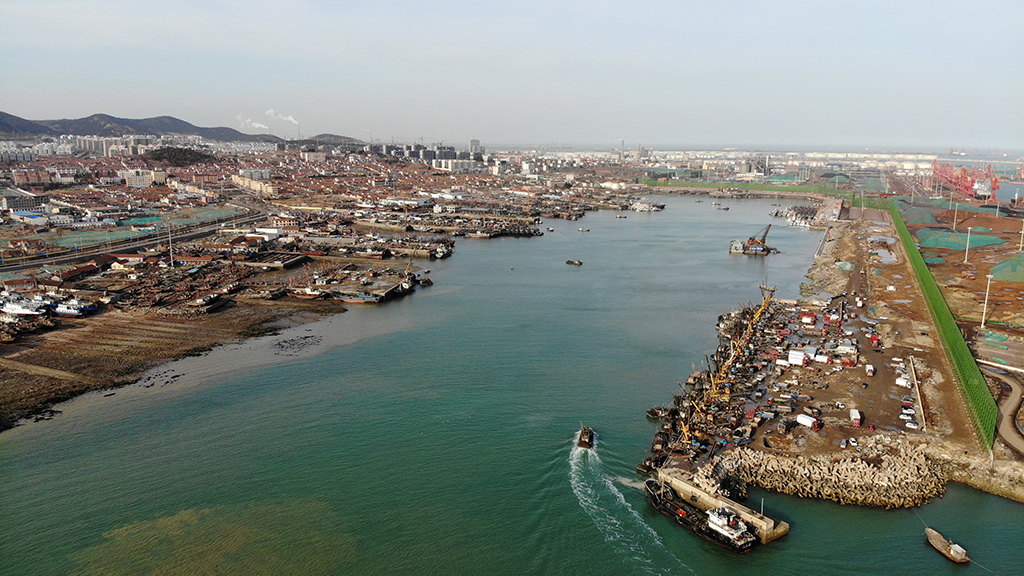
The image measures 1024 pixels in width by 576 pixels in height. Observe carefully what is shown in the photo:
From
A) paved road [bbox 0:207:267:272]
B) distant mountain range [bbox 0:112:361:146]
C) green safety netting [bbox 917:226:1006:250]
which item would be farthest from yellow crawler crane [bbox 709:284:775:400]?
distant mountain range [bbox 0:112:361:146]

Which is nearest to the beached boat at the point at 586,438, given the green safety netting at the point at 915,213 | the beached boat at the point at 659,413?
the beached boat at the point at 659,413

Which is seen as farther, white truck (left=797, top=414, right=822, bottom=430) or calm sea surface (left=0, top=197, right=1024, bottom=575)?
white truck (left=797, top=414, right=822, bottom=430)

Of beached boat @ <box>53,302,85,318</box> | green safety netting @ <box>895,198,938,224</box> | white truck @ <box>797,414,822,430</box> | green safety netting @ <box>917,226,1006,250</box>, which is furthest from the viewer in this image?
green safety netting @ <box>895,198,938,224</box>

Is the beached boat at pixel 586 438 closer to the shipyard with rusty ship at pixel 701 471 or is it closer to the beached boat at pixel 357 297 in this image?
the shipyard with rusty ship at pixel 701 471

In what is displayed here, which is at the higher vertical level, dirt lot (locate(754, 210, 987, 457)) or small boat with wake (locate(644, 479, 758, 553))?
dirt lot (locate(754, 210, 987, 457))

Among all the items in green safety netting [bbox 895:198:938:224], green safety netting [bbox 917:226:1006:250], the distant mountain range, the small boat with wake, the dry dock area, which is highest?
the distant mountain range

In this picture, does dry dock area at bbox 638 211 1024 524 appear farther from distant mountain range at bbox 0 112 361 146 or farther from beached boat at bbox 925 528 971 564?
distant mountain range at bbox 0 112 361 146
